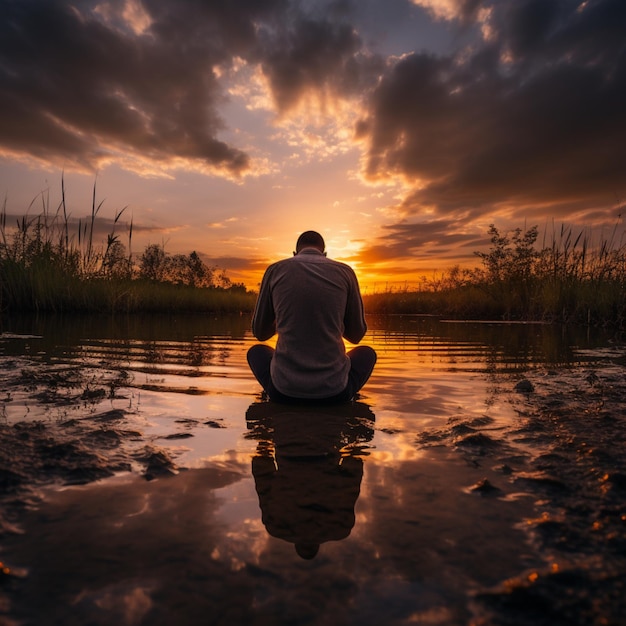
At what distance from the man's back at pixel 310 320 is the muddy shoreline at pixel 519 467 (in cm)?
92

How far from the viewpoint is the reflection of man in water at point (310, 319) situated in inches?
146

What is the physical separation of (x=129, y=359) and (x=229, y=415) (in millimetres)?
3404

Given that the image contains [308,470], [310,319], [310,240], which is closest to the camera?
[308,470]

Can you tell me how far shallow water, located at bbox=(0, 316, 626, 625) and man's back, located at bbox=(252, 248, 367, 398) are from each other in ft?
1.01

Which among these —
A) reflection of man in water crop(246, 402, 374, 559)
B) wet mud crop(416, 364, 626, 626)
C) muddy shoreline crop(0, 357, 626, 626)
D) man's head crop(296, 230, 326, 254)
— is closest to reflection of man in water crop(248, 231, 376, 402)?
man's head crop(296, 230, 326, 254)

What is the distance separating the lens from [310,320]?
12.1 ft

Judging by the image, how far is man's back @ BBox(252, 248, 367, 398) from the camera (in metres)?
3.70

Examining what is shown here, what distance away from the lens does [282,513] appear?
6.11ft

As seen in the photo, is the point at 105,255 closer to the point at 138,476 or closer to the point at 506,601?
the point at 138,476

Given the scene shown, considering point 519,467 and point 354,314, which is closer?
point 519,467

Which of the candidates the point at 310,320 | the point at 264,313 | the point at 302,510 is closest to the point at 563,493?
the point at 302,510

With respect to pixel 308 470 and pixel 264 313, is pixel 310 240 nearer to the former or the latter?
pixel 264 313

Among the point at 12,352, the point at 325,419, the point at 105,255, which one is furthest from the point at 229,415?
the point at 105,255

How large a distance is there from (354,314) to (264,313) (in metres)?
0.86
